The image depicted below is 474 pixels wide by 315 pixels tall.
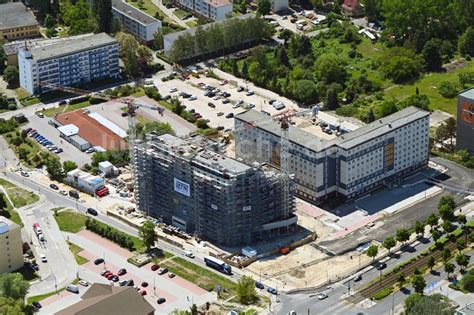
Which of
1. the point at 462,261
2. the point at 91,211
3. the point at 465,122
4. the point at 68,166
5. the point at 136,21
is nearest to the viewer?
the point at 462,261

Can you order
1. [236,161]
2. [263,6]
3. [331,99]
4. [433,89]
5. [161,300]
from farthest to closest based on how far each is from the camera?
1. [263,6]
2. [433,89]
3. [331,99]
4. [236,161]
5. [161,300]

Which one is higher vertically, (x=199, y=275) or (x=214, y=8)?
(x=214, y=8)

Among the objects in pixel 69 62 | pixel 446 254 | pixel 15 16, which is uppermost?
pixel 15 16

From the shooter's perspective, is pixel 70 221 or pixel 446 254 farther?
pixel 70 221

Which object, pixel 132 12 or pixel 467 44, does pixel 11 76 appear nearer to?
pixel 132 12

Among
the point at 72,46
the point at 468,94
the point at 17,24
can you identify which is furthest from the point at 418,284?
the point at 17,24

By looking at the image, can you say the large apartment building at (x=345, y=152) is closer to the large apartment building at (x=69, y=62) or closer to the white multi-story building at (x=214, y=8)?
the large apartment building at (x=69, y=62)

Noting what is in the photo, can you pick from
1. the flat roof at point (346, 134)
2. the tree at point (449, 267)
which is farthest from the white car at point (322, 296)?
the flat roof at point (346, 134)
